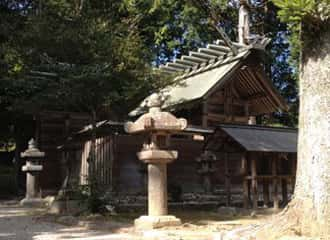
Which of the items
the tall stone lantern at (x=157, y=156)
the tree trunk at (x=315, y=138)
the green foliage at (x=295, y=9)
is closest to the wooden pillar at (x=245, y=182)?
the tall stone lantern at (x=157, y=156)

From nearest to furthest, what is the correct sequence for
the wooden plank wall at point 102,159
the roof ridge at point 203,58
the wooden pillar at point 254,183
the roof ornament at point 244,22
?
the wooden pillar at point 254,183
the wooden plank wall at point 102,159
the roof ridge at point 203,58
the roof ornament at point 244,22

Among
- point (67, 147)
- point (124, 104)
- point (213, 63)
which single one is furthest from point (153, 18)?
point (124, 104)

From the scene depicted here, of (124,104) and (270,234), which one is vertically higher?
(124,104)

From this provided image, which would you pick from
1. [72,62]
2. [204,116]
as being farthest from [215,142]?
[72,62]

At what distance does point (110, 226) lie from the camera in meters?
9.74

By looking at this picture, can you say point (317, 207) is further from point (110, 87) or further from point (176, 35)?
point (176, 35)

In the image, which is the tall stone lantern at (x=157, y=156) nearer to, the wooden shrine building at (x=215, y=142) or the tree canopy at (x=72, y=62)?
the tree canopy at (x=72, y=62)

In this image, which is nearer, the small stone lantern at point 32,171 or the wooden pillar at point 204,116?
the small stone lantern at point 32,171

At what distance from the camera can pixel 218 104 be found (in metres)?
18.1

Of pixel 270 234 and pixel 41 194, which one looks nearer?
pixel 270 234

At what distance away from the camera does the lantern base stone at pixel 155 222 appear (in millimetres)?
8867

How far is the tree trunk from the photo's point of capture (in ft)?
19.8

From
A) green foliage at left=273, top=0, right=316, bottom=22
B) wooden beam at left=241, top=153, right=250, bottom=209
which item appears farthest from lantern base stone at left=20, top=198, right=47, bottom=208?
green foliage at left=273, top=0, right=316, bottom=22

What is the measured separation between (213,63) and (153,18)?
30.3 ft
